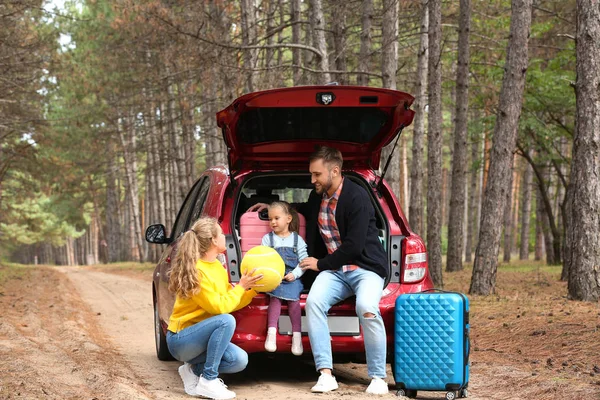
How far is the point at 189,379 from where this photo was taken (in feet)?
19.4

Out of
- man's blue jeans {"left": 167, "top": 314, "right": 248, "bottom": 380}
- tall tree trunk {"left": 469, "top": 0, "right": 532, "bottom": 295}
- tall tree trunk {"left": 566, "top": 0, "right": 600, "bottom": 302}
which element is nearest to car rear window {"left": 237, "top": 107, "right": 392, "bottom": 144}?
man's blue jeans {"left": 167, "top": 314, "right": 248, "bottom": 380}

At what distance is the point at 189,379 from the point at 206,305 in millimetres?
676

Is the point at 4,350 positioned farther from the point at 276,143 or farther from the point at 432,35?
the point at 432,35

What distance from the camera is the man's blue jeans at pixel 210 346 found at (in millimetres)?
5684

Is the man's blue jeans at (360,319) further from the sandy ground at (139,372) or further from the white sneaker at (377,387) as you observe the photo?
the sandy ground at (139,372)

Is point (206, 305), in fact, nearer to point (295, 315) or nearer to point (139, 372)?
point (295, 315)

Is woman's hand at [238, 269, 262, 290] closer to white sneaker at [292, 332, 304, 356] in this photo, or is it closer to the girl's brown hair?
white sneaker at [292, 332, 304, 356]

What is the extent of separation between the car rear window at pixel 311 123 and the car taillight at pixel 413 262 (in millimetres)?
1128

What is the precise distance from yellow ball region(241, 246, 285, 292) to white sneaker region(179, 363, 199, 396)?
86cm

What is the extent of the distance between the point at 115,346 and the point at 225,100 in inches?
506

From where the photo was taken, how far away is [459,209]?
770 inches

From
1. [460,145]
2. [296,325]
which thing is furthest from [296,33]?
[296,325]

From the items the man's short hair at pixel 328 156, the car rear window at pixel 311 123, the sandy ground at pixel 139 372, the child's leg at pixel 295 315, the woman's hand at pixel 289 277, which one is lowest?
the sandy ground at pixel 139 372

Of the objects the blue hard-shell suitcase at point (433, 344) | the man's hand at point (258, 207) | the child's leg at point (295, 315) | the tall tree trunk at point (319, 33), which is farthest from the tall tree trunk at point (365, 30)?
the blue hard-shell suitcase at point (433, 344)
